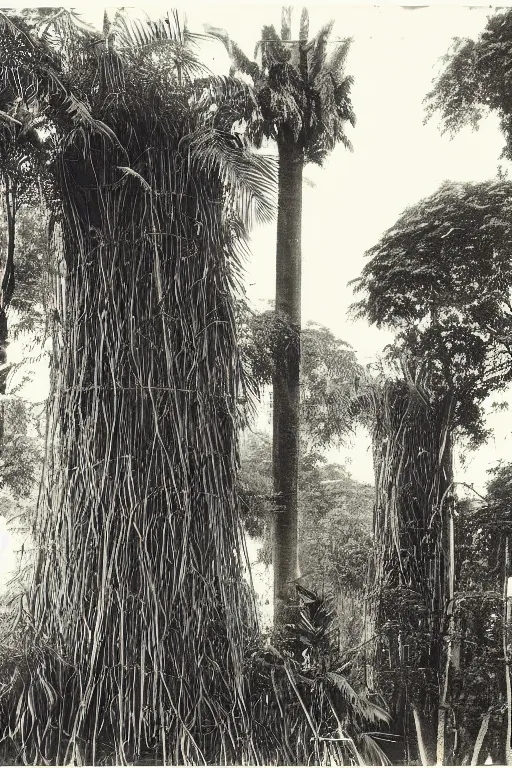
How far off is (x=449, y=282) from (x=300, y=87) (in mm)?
770

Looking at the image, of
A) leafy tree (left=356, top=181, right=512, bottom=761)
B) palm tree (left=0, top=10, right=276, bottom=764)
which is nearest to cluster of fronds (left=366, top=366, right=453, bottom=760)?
leafy tree (left=356, top=181, right=512, bottom=761)

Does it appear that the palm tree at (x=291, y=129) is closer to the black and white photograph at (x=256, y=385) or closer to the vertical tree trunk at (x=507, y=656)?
the black and white photograph at (x=256, y=385)

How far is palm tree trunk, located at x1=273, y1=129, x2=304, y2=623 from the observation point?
2.24 meters

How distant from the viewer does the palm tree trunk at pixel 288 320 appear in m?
2.24

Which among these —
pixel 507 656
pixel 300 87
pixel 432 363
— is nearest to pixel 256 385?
pixel 432 363

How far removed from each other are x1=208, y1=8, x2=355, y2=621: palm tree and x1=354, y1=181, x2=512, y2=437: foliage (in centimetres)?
25

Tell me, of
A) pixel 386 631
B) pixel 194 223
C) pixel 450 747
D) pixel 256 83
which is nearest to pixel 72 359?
pixel 194 223

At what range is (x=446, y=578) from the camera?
2.17 metres

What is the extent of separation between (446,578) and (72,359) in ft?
4.31

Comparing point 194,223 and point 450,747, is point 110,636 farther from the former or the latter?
point 194,223

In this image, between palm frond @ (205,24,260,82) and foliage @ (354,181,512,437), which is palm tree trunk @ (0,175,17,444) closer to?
palm frond @ (205,24,260,82)

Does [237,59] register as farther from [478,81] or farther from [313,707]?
[313,707]

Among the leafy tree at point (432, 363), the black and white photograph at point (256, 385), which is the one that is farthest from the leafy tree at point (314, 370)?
the leafy tree at point (432, 363)

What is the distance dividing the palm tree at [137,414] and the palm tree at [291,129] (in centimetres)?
10
